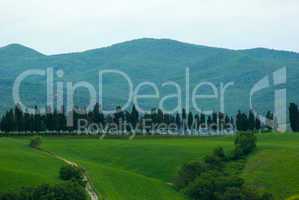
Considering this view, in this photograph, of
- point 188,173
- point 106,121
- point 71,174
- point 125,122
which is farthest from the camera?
point 106,121

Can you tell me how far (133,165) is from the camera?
82562 mm

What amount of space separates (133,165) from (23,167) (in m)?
18.5

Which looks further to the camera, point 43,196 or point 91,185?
point 91,185

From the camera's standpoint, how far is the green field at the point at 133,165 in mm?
62844

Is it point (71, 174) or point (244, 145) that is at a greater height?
point (244, 145)

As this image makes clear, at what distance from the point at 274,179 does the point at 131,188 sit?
49.0ft

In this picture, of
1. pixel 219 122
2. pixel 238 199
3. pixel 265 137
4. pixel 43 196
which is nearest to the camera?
pixel 43 196

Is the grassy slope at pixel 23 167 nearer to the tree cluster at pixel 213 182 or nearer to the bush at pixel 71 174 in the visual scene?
the bush at pixel 71 174

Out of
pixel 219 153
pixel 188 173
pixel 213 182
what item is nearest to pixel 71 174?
pixel 213 182

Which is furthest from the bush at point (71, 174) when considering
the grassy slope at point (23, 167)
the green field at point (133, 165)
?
the green field at point (133, 165)

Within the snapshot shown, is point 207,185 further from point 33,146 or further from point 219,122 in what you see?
point 219,122

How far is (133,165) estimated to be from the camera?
82.6 metres

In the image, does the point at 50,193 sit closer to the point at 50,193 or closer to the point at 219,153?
the point at 50,193

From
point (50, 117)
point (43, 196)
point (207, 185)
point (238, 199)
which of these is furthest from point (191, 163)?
point (50, 117)
